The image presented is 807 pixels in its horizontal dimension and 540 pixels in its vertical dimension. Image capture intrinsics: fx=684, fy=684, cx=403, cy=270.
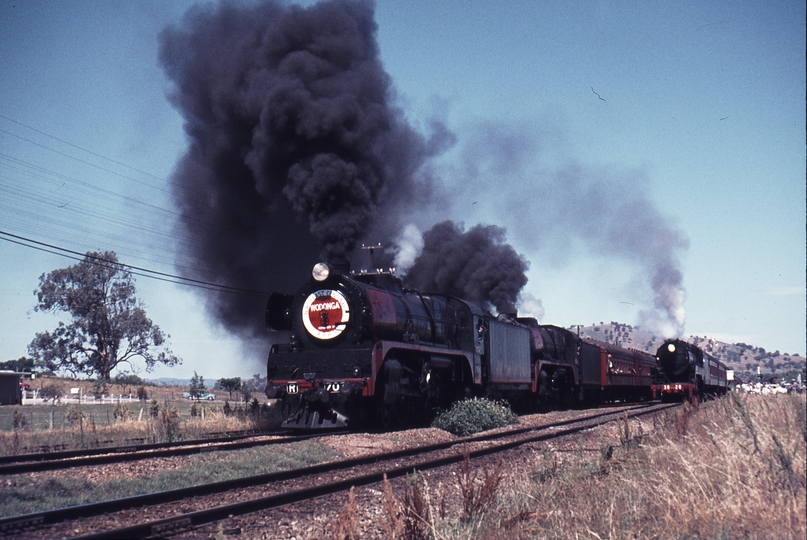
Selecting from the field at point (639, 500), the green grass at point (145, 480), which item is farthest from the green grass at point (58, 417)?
the field at point (639, 500)

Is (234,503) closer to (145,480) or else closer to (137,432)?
(145,480)

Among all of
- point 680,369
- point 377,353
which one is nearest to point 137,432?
point 377,353

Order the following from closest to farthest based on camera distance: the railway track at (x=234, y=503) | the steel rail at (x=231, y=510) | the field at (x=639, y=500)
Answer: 1. the field at (x=639, y=500)
2. the steel rail at (x=231, y=510)
3. the railway track at (x=234, y=503)

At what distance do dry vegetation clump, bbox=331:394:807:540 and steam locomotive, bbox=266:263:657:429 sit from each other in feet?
21.1

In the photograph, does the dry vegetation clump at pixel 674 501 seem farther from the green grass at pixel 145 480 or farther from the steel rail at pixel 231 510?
the green grass at pixel 145 480

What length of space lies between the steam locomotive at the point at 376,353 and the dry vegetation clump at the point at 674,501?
6.43 meters

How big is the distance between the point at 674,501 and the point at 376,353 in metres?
8.58

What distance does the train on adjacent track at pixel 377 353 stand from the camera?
1471 cm

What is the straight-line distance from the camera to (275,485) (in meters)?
8.88

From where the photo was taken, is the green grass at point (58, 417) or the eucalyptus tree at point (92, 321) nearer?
the green grass at point (58, 417)

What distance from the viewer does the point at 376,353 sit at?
14.4 metres

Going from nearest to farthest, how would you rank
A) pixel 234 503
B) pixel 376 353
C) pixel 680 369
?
pixel 234 503, pixel 376 353, pixel 680 369

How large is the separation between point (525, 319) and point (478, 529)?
20.4 m

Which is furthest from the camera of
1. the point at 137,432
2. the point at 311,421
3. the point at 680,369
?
the point at 680,369
